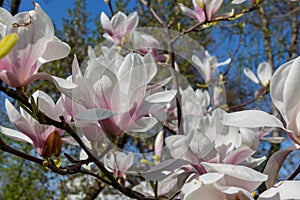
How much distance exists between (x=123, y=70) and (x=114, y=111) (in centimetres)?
5

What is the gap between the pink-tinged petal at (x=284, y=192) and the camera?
342mm

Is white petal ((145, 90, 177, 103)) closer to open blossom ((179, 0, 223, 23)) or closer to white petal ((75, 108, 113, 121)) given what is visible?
white petal ((75, 108, 113, 121))

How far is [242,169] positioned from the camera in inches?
14.5

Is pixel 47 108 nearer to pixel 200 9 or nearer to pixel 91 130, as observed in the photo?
pixel 91 130

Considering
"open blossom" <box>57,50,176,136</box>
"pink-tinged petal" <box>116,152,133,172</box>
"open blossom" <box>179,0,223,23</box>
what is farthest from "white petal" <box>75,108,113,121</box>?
"open blossom" <box>179,0,223,23</box>

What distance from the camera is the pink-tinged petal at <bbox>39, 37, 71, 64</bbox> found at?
44 cm

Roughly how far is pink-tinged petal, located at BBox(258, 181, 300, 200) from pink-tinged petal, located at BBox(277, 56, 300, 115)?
0.07m

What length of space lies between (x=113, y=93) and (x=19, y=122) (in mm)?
147

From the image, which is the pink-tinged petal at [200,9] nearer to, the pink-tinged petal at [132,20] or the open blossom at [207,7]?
the open blossom at [207,7]

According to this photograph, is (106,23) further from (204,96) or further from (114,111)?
(114,111)

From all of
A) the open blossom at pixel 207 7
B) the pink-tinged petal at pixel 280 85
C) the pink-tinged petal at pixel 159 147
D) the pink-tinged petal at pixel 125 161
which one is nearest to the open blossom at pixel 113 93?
the pink-tinged petal at pixel 280 85

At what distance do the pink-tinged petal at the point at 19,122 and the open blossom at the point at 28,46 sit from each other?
78 mm

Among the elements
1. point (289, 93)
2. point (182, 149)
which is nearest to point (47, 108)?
point (182, 149)

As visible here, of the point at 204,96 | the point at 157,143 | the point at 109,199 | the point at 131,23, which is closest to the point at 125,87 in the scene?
the point at 157,143
